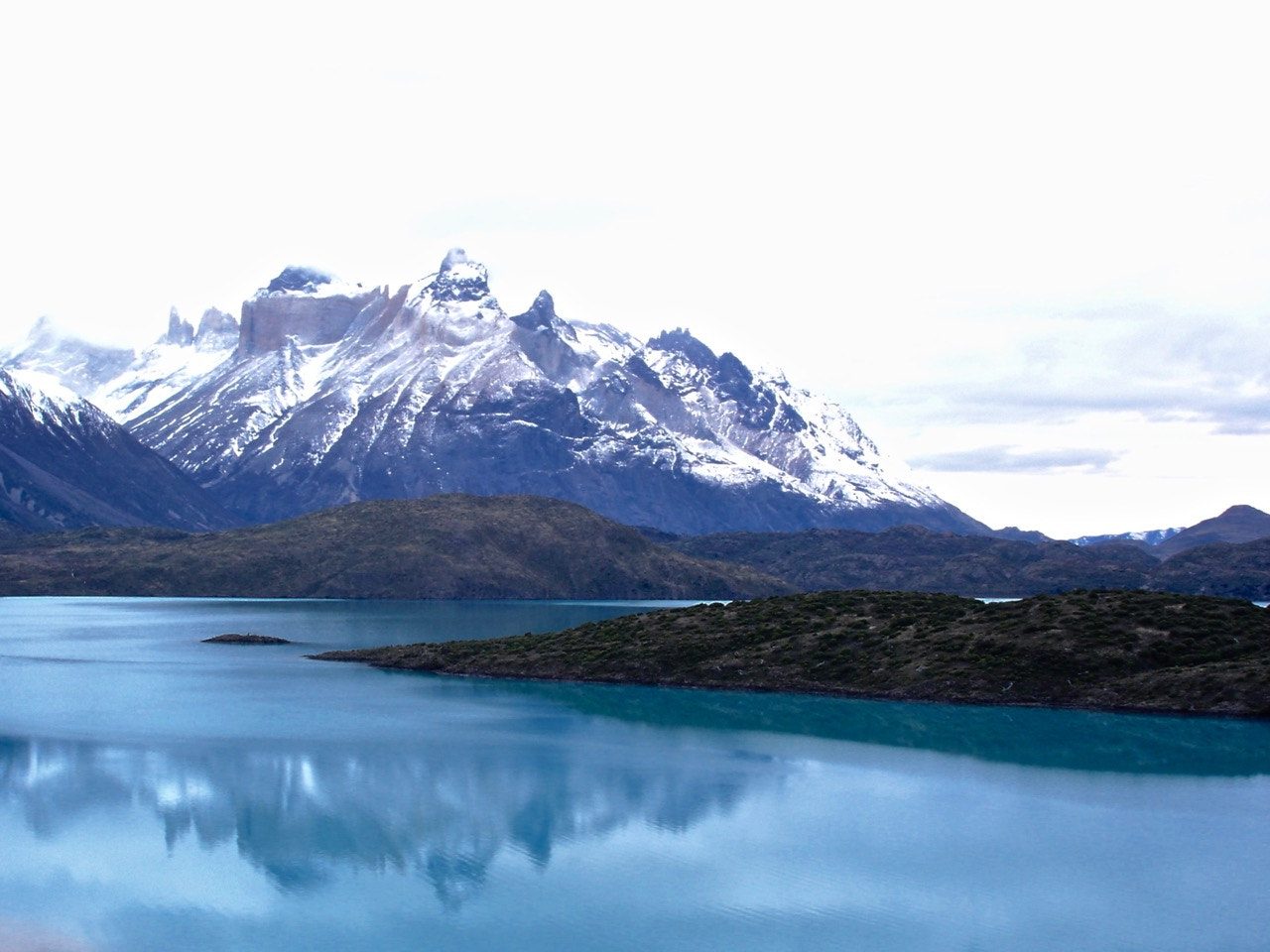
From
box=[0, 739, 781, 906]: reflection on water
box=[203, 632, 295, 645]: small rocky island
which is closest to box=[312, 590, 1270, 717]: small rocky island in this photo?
box=[203, 632, 295, 645]: small rocky island

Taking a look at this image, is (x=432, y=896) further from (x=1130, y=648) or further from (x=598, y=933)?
(x=1130, y=648)

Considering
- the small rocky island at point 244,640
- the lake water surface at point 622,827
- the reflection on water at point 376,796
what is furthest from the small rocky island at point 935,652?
the reflection on water at point 376,796

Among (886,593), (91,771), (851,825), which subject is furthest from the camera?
(886,593)

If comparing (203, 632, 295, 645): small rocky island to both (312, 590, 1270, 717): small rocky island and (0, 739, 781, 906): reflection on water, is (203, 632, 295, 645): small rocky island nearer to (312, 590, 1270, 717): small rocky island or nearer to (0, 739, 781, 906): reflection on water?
(312, 590, 1270, 717): small rocky island

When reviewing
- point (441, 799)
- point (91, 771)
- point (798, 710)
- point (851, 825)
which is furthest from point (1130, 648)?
point (91, 771)

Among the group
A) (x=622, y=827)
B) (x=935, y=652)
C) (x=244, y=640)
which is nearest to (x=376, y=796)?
(x=622, y=827)
